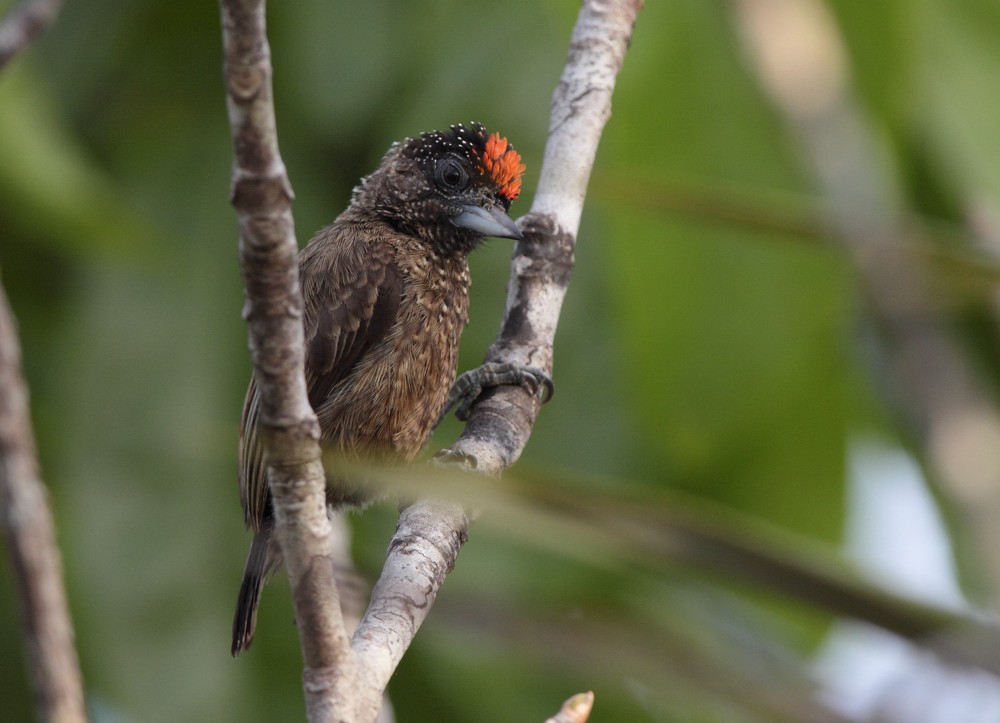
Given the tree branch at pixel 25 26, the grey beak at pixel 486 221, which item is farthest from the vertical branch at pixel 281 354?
the grey beak at pixel 486 221

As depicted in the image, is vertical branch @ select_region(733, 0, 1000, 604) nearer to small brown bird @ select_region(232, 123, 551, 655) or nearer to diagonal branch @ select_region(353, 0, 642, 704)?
diagonal branch @ select_region(353, 0, 642, 704)

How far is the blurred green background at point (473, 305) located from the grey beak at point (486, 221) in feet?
1.78

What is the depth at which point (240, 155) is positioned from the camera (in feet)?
5.90

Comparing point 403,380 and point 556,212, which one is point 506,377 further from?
point 403,380

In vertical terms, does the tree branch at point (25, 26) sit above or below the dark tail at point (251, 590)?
above

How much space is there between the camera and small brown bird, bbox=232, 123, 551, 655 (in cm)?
402

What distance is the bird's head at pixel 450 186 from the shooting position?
4.13m

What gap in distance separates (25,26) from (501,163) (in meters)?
2.13

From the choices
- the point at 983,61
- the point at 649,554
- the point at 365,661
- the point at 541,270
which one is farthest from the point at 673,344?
the point at 649,554

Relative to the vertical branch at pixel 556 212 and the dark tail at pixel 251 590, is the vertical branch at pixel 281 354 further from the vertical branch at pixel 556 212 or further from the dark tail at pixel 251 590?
the dark tail at pixel 251 590

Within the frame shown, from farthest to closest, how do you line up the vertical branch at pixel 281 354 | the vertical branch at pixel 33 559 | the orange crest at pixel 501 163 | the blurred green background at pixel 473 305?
the blurred green background at pixel 473 305 → the orange crest at pixel 501 163 → the vertical branch at pixel 281 354 → the vertical branch at pixel 33 559

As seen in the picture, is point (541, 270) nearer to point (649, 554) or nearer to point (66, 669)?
point (649, 554)

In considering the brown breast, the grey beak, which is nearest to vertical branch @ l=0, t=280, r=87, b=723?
the grey beak

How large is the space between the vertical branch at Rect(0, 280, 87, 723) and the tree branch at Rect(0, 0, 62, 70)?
89 centimetres
